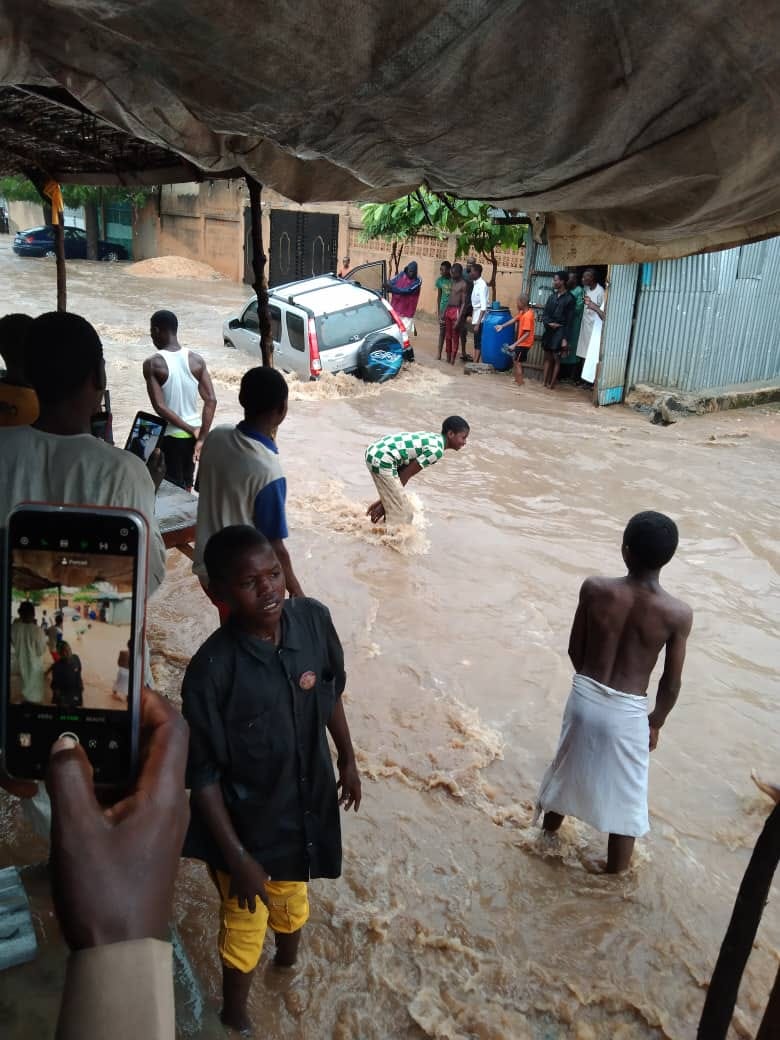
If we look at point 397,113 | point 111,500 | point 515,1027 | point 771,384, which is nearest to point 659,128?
point 397,113

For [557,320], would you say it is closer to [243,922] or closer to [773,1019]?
[243,922]

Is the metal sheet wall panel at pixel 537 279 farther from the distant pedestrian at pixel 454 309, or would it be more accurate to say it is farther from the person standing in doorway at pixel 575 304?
the distant pedestrian at pixel 454 309

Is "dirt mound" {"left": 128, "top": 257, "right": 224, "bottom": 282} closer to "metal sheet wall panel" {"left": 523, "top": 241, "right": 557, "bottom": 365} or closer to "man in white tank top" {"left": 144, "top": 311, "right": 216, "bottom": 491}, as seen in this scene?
"metal sheet wall panel" {"left": 523, "top": 241, "right": 557, "bottom": 365}

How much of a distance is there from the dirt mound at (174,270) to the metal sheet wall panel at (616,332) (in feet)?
53.6

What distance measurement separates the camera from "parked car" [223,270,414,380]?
39.5ft

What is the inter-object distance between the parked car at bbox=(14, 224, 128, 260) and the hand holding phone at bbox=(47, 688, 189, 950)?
28345 mm

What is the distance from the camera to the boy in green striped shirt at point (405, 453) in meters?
6.18

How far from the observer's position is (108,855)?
100cm

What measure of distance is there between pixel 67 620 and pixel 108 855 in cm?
47

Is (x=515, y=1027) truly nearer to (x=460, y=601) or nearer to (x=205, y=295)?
(x=460, y=601)

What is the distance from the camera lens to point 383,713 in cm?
463

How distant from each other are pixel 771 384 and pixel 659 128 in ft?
43.8

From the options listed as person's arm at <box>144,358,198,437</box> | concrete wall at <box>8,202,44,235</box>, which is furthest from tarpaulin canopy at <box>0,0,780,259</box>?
concrete wall at <box>8,202,44,235</box>

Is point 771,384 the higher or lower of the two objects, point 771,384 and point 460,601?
the higher
